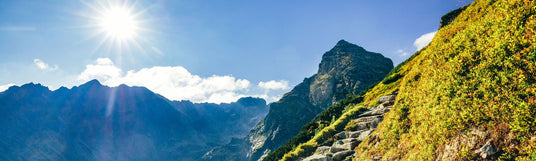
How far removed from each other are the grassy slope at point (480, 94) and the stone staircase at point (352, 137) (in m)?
3.19

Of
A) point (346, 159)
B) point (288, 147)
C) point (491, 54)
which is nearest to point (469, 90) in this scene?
point (491, 54)

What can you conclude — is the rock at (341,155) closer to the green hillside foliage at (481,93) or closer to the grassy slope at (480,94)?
the grassy slope at (480,94)

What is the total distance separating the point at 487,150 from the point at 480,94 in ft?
10.3

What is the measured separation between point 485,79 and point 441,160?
14.3 ft

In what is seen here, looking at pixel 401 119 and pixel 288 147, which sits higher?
pixel 288 147

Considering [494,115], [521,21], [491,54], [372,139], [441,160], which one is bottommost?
[441,160]

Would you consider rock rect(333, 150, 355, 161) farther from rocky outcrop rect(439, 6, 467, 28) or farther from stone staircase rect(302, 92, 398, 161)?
rocky outcrop rect(439, 6, 467, 28)

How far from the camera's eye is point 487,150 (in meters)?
9.22

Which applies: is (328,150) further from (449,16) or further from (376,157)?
(449,16)

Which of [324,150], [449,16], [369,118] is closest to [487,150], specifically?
[369,118]

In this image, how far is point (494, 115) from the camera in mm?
9789

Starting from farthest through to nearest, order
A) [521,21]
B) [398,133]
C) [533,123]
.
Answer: [398,133]
[521,21]
[533,123]

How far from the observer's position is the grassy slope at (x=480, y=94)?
9.16m

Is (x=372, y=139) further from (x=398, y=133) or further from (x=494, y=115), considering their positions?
(x=494, y=115)
